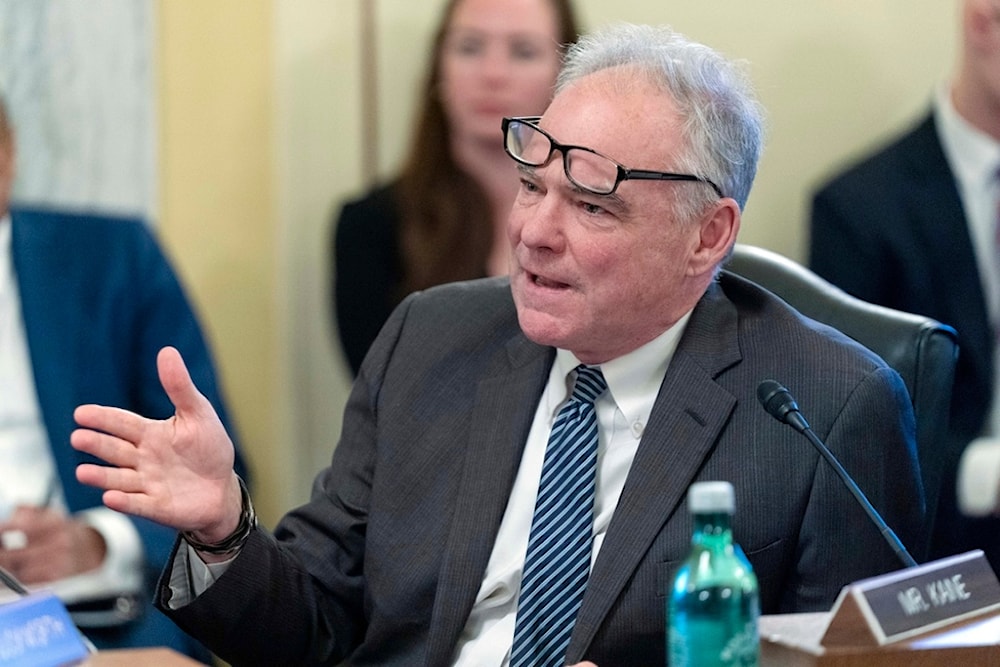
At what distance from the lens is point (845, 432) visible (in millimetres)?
1746

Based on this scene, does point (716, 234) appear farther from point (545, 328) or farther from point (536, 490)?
point (536, 490)

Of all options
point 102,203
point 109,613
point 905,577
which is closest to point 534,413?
point 905,577

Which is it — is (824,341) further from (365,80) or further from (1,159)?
(365,80)

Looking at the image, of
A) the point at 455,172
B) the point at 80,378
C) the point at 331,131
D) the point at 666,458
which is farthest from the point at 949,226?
the point at 80,378

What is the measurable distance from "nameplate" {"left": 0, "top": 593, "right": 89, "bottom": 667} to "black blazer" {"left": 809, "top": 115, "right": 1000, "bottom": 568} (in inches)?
77.4

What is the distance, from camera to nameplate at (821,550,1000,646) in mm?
1266

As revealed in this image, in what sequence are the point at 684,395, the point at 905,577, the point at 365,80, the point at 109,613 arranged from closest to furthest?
the point at 905,577 < the point at 684,395 < the point at 109,613 < the point at 365,80

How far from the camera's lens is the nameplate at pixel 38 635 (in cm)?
130

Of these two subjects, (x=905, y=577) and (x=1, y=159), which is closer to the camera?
(x=905, y=577)

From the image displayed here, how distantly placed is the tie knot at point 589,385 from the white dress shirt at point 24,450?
1143 millimetres

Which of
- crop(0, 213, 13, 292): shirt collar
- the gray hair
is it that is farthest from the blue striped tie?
crop(0, 213, 13, 292): shirt collar

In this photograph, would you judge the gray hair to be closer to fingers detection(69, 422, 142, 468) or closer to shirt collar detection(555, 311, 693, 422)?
shirt collar detection(555, 311, 693, 422)

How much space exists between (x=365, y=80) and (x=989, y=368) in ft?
5.23

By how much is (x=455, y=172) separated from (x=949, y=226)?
1.10m
